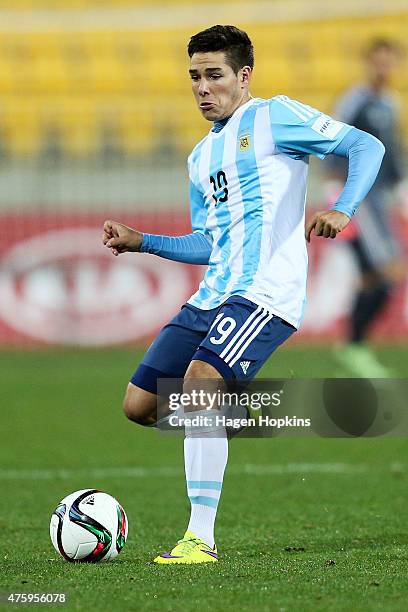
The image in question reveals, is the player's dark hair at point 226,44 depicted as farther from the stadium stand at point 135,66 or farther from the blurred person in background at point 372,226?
the stadium stand at point 135,66

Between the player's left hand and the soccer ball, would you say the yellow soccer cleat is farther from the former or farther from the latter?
the player's left hand

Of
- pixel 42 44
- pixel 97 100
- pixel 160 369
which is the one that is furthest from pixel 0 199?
pixel 160 369

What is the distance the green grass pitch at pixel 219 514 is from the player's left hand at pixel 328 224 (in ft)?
4.13

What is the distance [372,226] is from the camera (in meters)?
11.3

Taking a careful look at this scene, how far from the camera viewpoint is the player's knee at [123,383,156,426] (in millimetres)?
5070

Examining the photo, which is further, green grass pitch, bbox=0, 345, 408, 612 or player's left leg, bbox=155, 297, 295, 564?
player's left leg, bbox=155, 297, 295, 564

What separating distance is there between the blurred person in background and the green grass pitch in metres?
0.82

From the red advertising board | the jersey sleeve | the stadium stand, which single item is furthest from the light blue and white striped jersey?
the stadium stand

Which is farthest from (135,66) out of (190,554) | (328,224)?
(190,554)

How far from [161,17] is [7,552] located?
16.5 m

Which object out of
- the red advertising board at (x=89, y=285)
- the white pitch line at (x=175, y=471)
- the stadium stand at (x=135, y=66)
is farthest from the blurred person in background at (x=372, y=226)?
the stadium stand at (x=135, y=66)

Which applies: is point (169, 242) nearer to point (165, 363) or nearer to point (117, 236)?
point (117, 236)

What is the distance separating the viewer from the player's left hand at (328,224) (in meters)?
4.44

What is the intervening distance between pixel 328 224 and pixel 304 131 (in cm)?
62
